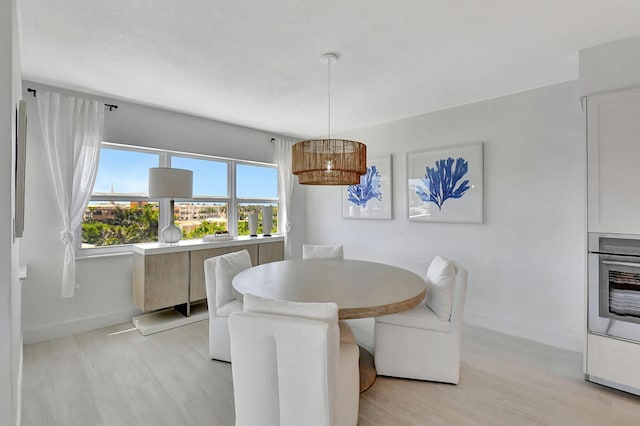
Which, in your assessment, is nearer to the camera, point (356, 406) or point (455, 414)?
point (356, 406)

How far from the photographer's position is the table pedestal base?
217 cm

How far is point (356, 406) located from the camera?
171 centimetres

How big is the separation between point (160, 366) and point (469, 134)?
3.78 meters

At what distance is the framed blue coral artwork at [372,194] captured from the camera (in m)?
4.18

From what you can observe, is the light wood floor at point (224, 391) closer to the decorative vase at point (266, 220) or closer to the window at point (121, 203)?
the window at point (121, 203)

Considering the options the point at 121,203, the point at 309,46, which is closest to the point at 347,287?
the point at 309,46

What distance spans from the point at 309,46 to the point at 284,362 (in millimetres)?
2070

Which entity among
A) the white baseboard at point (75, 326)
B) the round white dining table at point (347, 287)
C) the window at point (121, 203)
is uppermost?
the window at point (121, 203)

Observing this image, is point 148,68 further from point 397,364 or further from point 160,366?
point 397,364

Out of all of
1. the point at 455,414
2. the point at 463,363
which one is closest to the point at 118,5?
the point at 455,414

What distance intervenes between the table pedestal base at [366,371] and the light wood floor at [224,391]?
0.15 feet

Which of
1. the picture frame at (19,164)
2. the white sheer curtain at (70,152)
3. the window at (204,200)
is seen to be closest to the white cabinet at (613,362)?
the picture frame at (19,164)

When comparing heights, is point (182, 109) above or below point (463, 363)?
above

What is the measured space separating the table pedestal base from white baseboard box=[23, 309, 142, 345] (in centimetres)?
265
